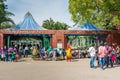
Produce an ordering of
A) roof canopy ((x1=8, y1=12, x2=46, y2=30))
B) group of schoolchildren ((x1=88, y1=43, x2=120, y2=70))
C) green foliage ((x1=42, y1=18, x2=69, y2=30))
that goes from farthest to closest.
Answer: green foliage ((x1=42, y1=18, x2=69, y2=30)) < roof canopy ((x1=8, y1=12, x2=46, y2=30)) < group of schoolchildren ((x1=88, y1=43, x2=120, y2=70))

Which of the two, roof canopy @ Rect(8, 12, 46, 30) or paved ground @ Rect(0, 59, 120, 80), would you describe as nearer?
paved ground @ Rect(0, 59, 120, 80)

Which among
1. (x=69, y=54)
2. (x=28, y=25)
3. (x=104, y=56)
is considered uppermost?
(x=28, y=25)

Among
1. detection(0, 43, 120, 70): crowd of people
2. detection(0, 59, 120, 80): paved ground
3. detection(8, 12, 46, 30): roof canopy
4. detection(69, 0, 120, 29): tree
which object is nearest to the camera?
detection(0, 59, 120, 80): paved ground

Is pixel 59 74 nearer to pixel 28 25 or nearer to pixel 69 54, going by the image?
pixel 69 54

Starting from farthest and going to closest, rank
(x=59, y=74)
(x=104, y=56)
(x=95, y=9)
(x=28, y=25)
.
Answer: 1. (x=28, y=25)
2. (x=95, y=9)
3. (x=104, y=56)
4. (x=59, y=74)

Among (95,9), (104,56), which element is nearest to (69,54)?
(95,9)

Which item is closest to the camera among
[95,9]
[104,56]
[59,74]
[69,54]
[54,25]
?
[59,74]

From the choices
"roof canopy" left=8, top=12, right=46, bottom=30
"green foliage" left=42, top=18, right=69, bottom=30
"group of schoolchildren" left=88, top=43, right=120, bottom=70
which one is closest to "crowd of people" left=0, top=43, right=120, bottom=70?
"group of schoolchildren" left=88, top=43, right=120, bottom=70

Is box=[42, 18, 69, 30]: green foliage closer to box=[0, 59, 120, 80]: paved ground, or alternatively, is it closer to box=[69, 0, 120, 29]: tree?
box=[69, 0, 120, 29]: tree

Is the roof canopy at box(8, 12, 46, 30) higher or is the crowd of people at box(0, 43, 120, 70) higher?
the roof canopy at box(8, 12, 46, 30)

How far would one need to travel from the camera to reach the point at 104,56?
21688mm

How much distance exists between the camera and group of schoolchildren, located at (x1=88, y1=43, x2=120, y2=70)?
71.0 ft

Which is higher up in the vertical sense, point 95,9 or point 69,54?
point 95,9

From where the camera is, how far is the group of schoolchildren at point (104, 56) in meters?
21.6
